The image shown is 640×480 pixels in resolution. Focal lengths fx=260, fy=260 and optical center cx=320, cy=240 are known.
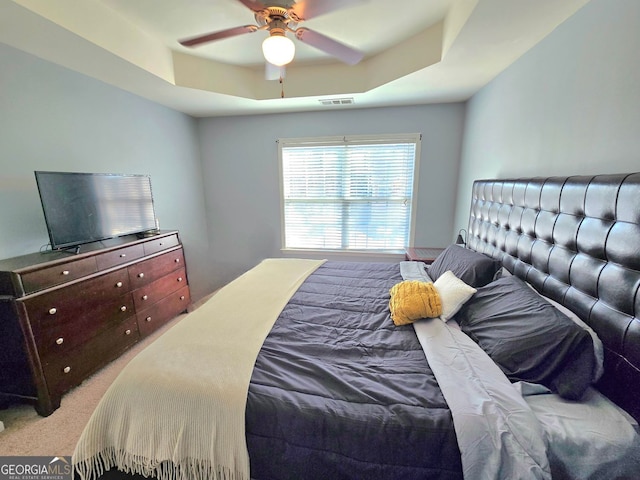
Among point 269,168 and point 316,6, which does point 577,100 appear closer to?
point 316,6

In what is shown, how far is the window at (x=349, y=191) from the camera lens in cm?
329

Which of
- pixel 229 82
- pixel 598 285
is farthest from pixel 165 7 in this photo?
pixel 598 285

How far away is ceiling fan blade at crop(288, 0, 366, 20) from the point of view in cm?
136

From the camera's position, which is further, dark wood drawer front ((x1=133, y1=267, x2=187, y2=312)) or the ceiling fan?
dark wood drawer front ((x1=133, y1=267, x2=187, y2=312))

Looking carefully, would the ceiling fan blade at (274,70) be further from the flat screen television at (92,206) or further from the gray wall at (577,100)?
the gray wall at (577,100)

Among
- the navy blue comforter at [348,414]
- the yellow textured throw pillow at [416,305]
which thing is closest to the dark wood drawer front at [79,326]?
the navy blue comforter at [348,414]

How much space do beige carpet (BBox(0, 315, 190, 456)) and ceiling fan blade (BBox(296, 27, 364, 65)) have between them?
9.23 feet

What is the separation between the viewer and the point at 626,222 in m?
0.94

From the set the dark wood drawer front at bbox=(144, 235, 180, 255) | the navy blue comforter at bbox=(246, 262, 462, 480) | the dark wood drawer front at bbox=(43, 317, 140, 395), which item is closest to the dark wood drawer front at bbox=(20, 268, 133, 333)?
the dark wood drawer front at bbox=(43, 317, 140, 395)

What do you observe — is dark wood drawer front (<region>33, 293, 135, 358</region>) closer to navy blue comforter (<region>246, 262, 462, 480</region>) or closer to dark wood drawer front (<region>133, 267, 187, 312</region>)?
dark wood drawer front (<region>133, 267, 187, 312</region>)

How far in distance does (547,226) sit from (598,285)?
0.43m

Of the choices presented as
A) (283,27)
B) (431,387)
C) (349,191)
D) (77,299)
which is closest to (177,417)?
(431,387)

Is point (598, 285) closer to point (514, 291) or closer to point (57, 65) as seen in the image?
point (514, 291)

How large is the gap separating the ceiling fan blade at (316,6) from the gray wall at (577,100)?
3.71ft
